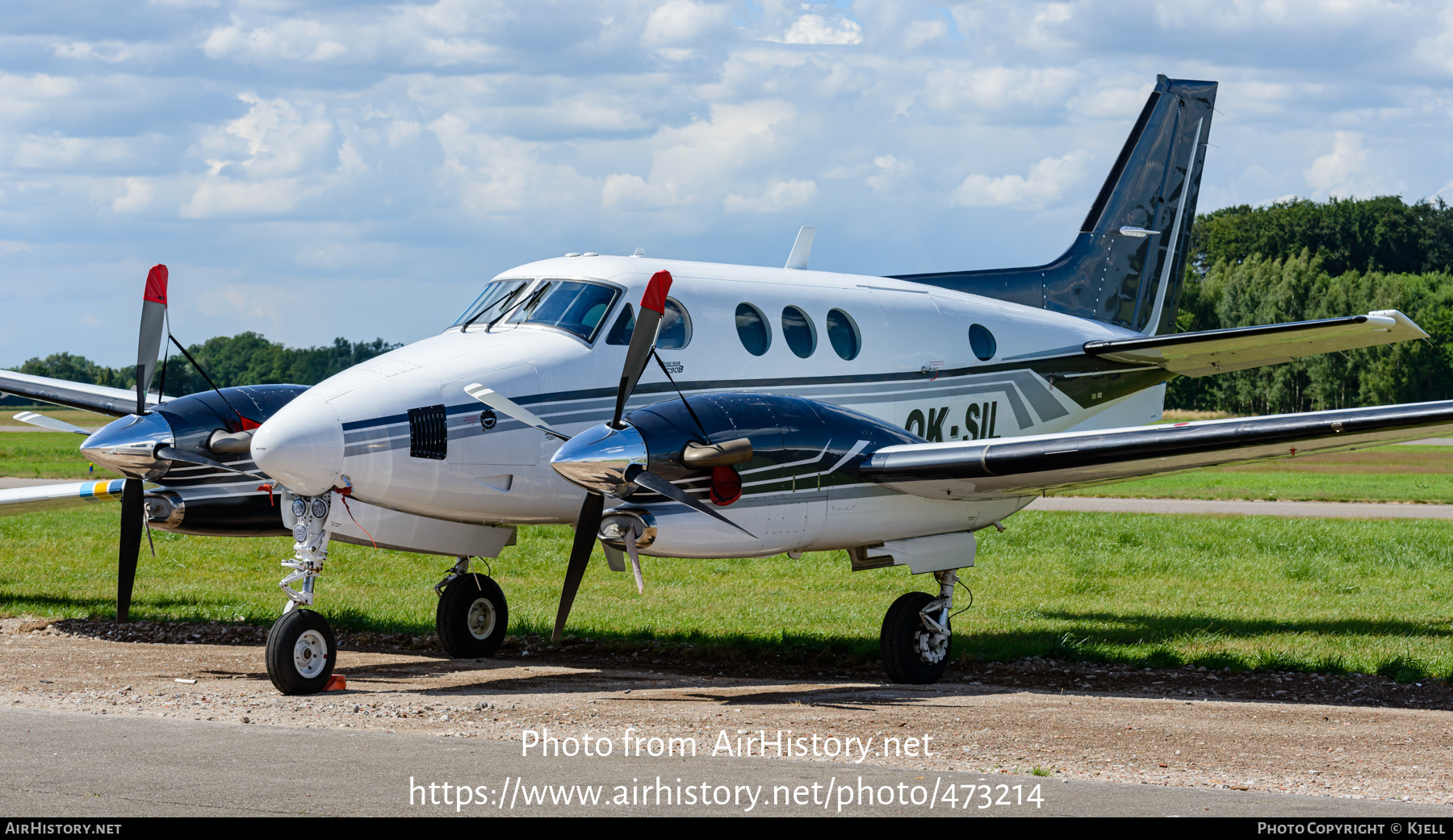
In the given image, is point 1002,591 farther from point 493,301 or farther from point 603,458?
point 603,458

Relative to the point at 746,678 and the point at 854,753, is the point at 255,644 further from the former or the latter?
the point at 854,753

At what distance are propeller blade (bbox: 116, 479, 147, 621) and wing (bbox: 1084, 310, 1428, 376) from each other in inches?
406

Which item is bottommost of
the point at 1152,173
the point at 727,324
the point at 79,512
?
the point at 79,512

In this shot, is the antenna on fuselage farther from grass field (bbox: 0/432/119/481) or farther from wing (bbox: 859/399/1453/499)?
grass field (bbox: 0/432/119/481)

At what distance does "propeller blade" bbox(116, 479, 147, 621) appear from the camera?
12.7 meters

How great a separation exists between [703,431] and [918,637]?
338cm

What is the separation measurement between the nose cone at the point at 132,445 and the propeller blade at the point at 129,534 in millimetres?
526

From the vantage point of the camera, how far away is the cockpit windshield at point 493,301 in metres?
12.1

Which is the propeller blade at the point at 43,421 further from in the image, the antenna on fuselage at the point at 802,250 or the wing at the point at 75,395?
the antenna on fuselage at the point at 802,250

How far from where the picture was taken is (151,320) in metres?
12.8

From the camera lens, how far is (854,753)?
26.7ft

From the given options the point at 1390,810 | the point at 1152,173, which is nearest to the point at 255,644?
the point at 1390,810

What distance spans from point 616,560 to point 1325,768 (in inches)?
217

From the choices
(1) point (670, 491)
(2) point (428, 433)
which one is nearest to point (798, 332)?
(1) point (670, 491)
